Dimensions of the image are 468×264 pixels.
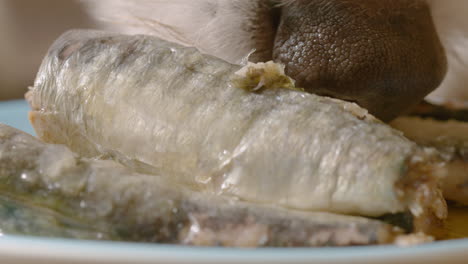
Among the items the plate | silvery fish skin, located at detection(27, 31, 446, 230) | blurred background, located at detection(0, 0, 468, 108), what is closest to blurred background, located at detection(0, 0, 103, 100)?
blurred background, located at detection(0, 0, 468, 108)

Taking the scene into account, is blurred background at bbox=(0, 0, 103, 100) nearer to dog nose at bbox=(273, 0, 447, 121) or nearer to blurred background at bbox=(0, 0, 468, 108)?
blurred background at bbox=(0, 0, 468, 108)

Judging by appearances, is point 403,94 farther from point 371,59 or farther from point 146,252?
point 146,252

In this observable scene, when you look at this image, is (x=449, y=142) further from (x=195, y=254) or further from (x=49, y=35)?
(x=49, y=35)

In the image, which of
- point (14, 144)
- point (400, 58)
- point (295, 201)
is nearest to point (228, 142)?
point (295, 201)

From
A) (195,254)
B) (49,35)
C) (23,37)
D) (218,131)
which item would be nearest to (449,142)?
(218,131)

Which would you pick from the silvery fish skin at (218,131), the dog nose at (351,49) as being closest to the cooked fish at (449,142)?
the dog nose at (351,49)
